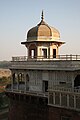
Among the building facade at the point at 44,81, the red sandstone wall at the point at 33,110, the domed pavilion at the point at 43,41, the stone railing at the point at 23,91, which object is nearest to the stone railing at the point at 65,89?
the building facade at the point at 44,81

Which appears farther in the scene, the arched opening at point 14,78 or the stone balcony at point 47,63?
the arched opening at point 14,78

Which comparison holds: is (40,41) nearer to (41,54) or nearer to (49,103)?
(41,54)

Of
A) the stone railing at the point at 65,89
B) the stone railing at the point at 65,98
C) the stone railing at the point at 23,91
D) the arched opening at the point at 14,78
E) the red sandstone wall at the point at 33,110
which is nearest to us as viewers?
the stone railing at the point at 65,98

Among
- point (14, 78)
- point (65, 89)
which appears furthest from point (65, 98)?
point (14, 78)

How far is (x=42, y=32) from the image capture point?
29.3m

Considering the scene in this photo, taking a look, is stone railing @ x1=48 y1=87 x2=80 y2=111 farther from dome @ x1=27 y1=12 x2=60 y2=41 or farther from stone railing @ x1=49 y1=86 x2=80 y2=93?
dome @ x1=27 y1=12 x2=60 y2=41

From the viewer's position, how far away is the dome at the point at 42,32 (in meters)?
29.2

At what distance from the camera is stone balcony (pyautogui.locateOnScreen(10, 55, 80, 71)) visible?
22781 mm

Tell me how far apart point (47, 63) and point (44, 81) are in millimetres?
2216

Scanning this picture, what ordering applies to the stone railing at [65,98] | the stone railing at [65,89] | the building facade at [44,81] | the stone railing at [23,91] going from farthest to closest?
1. the stone railing at [23,91]
2. the building facade at [44,81]
3. the stone railing at [65,89]
4. the stone railing at [65,98]

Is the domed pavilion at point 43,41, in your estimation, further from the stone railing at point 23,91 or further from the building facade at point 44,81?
the stone railing at point 23,91

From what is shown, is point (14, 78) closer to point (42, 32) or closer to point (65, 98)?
point (42, 32)

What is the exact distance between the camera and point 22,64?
92.5ft

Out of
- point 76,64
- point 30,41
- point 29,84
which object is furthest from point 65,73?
point 30,41
